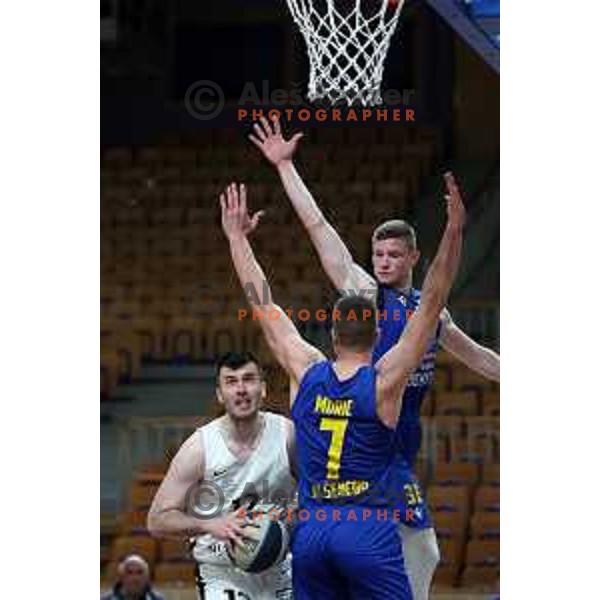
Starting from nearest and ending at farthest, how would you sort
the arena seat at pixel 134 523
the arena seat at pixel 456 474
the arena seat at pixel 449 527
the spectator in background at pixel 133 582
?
1. the spectator in background at pixel 133 582
2. the arena seat at pixel 449 527
3. the arena seat at pixel 456 474
4. the arena seat at pixel 134 523

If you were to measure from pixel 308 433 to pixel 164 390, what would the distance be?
7155 millimetres

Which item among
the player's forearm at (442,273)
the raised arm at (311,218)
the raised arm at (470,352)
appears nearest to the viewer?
the player's forearm at (442,273)

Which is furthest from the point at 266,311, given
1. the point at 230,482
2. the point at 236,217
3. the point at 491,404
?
the point at 491,404

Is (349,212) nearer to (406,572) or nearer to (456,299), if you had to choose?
(456,299)

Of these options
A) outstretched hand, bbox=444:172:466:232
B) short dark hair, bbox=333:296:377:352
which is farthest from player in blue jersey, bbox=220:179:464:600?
outstretched hand, bbox=444:172:466:232

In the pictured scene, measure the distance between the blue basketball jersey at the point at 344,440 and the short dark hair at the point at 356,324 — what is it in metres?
0.09

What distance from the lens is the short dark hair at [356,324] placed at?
5.76 m

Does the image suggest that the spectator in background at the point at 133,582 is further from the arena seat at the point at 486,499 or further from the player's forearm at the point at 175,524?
the arena seat at the point at 486,499

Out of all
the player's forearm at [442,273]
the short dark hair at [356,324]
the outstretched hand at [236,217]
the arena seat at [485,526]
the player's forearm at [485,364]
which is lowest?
Answer: the arena seat at [485,526]

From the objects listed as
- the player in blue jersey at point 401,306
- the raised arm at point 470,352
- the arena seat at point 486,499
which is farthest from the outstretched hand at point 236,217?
the arena seat at point 486,499

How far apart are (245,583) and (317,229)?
45.9 inches
